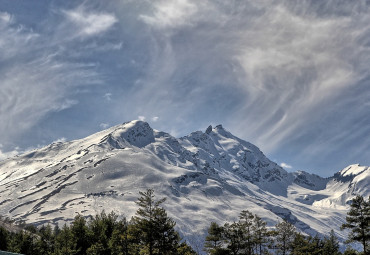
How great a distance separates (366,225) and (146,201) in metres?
33.2

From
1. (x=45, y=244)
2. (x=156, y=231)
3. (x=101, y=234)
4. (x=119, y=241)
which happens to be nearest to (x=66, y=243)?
(x=101, y=234)

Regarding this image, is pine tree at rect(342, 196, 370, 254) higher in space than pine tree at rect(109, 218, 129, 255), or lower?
higher

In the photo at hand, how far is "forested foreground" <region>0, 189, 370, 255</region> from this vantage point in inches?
1998

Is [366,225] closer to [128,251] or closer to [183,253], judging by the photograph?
[183,253]

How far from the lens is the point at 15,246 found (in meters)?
71.3

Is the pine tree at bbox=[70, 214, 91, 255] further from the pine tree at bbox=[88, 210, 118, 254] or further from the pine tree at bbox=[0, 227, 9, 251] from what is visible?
the pine tree at bbox=[0, 227, 9, 251]

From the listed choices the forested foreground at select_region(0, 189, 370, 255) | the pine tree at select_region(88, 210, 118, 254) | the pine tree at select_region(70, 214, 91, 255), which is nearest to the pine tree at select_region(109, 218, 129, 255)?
the forested foreground at select_region(0, 189, 370, 255)

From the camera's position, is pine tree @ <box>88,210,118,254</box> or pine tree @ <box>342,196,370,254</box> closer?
pine tree @ <box>342,196,370,254</box>

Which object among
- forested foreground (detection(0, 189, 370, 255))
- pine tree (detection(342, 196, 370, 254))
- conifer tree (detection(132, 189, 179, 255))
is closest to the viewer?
conifer tree (detection(132, 189, 179, 255))

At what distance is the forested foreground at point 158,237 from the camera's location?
5075cm

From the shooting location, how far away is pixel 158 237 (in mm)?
49938

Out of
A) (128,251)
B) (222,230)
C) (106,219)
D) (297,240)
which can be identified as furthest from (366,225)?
(106,219)

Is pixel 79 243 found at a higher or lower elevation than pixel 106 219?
lower

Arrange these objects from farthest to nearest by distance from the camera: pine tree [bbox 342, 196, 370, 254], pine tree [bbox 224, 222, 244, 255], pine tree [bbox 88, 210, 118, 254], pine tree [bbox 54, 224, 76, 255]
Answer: pine tree [bbox 224, 222, 244, 255], pine tree [bbox 54, 224, 76, 255], pine tree [bbox 88, 210, 118, 254], pine tree [bbox 342, 196, 370, 254]
